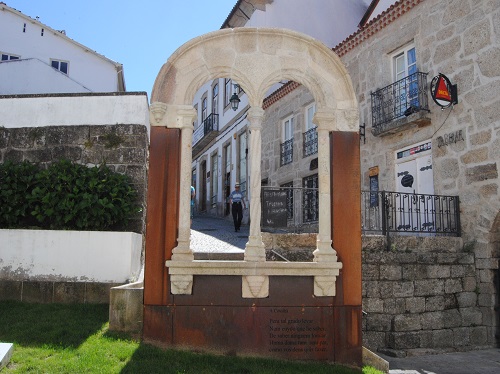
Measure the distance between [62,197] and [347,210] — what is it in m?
3.91

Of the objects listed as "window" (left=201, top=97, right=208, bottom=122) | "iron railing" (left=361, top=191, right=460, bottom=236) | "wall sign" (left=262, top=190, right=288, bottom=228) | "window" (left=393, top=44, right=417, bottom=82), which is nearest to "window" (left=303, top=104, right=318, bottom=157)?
"window" (left=393, top=44, right=417, bottom=82)

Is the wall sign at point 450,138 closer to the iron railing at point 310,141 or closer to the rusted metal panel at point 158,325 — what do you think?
the iron railing at point 310,141

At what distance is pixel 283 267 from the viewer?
16.3 ft

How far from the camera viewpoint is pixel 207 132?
2144 centimetres

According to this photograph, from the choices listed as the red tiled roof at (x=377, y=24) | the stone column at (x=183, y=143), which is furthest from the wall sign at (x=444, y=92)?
the stone column at (x=183, y=143)

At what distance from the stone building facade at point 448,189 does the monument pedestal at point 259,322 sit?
318 cm

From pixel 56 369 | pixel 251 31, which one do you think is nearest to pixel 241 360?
pixel 56 369

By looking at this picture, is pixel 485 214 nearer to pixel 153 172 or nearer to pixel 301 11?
pixel 153 172

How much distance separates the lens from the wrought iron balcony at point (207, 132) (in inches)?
832

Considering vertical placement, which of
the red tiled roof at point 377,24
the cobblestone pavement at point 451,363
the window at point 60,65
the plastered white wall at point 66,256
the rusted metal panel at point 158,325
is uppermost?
the window at point 60,65

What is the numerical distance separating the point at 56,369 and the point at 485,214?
744cm

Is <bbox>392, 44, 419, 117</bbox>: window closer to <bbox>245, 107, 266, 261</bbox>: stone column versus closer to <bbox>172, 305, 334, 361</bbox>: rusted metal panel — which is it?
<bbox>245, 107, 266, 261</bbox>: stone column

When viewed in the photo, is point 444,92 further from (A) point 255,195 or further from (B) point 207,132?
(B) point 207,132

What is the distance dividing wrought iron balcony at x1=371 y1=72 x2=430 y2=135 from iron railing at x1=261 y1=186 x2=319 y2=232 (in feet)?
7.05
